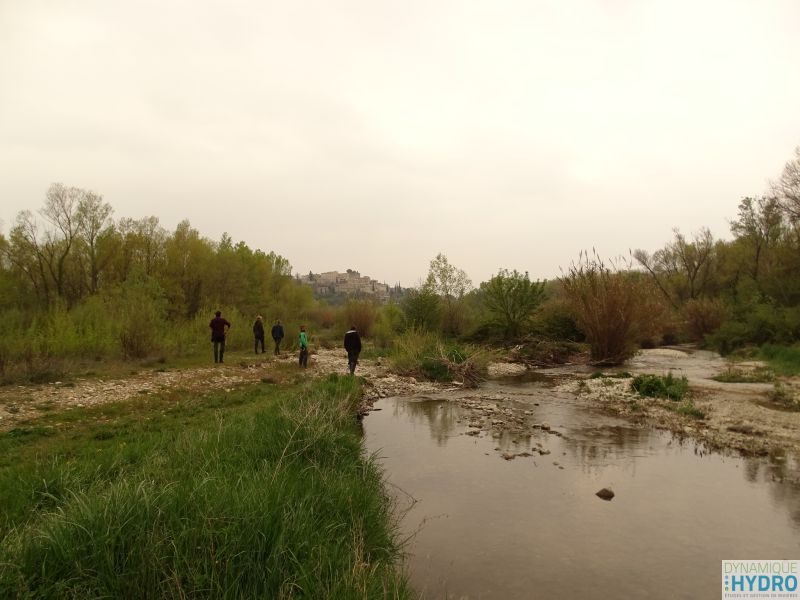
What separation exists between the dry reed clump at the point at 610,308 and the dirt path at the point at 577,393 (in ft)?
4.25

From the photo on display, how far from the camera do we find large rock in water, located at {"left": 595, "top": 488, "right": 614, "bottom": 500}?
6762 mm

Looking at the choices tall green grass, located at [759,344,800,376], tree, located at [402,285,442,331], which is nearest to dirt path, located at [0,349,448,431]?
tree, located at [402,285,442,331]

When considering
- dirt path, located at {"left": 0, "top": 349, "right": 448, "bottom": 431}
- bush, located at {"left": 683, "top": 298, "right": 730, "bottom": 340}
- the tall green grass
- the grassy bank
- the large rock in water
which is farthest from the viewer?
bush, located at {"left": 683, "top": 298, "right": 730, "bottom": 340}

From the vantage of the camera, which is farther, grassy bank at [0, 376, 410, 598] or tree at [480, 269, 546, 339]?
tree at [480, 269, 546, 339]

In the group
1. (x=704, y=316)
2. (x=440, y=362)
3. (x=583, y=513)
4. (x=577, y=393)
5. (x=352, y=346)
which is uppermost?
(x=704, y=316)

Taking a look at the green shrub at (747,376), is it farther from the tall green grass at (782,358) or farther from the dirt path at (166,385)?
the dirt path at (166,385)

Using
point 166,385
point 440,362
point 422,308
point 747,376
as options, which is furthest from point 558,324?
point 166,385

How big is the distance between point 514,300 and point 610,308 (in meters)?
6.87

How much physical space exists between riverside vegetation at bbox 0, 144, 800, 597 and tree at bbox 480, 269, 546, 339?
0.29ft

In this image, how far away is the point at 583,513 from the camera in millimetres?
6246

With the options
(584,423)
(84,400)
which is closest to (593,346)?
(584,423)

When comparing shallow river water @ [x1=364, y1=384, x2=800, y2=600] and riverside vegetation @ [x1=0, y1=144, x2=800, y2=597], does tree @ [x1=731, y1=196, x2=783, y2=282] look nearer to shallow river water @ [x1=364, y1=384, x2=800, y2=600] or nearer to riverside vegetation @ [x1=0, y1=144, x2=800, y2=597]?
riverside vegetation @ [x1=0, y1=144, x2=800, y2=597]

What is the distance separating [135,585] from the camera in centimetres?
312

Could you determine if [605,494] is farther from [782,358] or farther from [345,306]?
[345,306]
